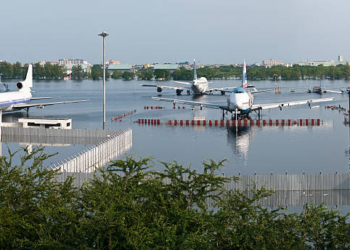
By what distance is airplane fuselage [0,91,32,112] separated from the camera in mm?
111625

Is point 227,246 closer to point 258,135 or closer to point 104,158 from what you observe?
point 104,158

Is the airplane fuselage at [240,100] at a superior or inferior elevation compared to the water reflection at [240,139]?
superior

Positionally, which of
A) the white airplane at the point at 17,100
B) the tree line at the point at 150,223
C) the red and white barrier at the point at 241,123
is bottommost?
the red and white barrier at the point at 241,123

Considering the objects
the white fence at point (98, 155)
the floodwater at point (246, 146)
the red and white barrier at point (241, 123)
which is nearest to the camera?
the white fence at point (98, 155)

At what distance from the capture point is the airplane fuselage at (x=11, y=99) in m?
112

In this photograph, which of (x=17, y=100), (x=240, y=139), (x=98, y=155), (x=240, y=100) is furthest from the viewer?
(x=17, y=100)

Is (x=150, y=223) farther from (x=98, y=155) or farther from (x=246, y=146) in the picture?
(x=246, y=146)

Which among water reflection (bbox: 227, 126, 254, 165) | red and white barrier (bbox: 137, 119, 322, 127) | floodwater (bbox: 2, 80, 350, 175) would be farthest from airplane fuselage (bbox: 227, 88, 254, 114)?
floodwater (bbox: 2, 80, 350, 175)

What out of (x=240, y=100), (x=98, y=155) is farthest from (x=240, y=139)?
(x=98, y=155)

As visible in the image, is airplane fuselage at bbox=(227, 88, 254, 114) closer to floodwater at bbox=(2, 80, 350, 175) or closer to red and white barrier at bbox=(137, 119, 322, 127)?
red and white barrier at bbox=(137, 119, 322, 127)

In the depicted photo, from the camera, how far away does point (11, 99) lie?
376ft

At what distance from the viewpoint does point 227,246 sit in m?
26.2

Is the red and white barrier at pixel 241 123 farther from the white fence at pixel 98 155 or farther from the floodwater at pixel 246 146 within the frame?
the white fence at pixel 98 155

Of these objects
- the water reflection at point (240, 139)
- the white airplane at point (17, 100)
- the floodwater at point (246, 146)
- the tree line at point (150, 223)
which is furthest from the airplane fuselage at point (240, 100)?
the tree line at point (150, 223)
